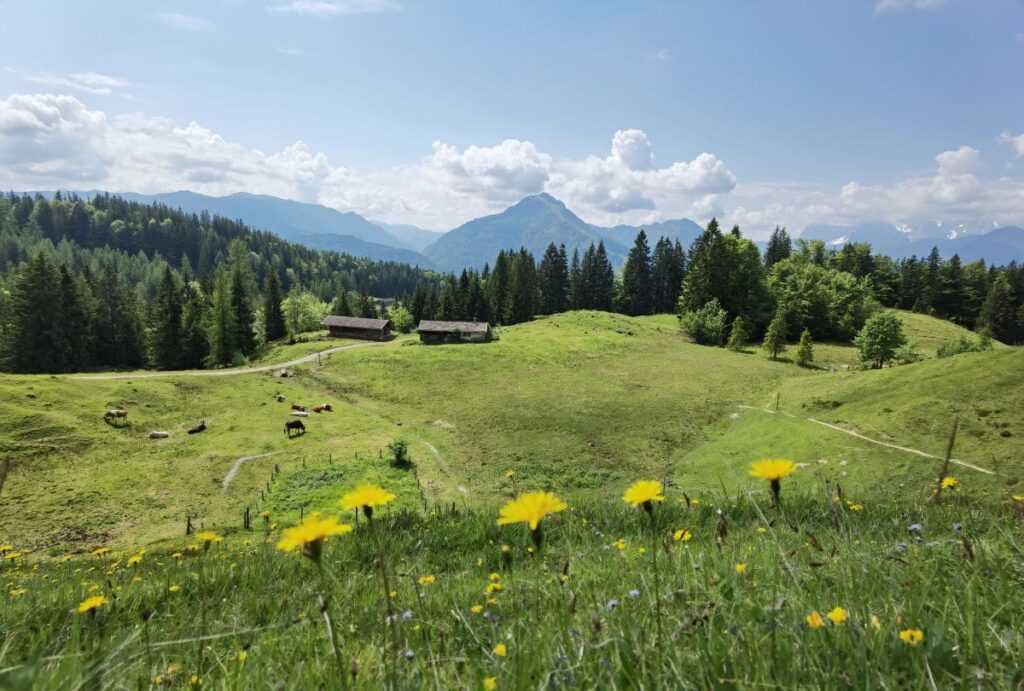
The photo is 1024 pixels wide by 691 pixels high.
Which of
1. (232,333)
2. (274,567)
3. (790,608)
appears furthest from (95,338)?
(790,608)

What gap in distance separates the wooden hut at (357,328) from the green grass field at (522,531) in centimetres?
999

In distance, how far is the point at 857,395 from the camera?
32719 millimetres

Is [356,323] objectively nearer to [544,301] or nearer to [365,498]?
[544,301]

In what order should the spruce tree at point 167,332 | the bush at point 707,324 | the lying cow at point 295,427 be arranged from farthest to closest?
the bush at point 707,324 < the spruce tree at point 167,332 < the lying cow at point 295,427

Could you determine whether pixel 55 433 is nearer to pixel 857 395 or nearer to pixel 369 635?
pixel 369 635

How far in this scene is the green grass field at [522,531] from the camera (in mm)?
1869

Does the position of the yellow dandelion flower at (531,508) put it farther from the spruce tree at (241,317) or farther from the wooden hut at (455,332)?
the spruce tree at (241,317)

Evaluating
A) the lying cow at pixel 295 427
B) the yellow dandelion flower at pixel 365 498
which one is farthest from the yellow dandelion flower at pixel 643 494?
the lying cow at pixel 295 427

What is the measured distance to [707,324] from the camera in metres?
77.0

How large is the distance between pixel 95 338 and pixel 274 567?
92.7 metres

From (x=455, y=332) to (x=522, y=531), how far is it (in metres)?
69.4

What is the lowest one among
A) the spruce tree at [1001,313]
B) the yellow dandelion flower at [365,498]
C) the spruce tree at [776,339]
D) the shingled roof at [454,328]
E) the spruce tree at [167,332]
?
the spruce tree at [167,332]

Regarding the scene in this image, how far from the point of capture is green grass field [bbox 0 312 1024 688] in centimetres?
Answer: 187

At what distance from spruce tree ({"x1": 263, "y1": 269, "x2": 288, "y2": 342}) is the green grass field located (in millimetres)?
25733
